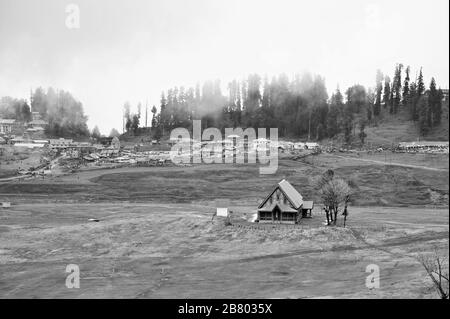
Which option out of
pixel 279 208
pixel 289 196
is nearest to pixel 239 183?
pixel 289 196

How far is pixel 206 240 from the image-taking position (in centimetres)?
5734

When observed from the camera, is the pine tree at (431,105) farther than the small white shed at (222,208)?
Yes

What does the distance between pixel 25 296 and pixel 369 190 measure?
74834 millimetres

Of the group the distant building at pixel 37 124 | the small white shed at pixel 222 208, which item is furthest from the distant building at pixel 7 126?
the small white shed at pixel 222 208

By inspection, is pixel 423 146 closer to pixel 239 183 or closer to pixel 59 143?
pixel 239 183

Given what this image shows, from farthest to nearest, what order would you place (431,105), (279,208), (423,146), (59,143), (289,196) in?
(59,143)
(431,105)
(423,146)
(289,196)
(279,208)

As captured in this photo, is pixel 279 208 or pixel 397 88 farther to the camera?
pixel 397 88

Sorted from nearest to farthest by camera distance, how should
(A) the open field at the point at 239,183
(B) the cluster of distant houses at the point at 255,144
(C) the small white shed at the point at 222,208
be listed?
(C) the small white shed at the point at 222,208, (A) the open field at the point at 239,183, (B) the cluster of distant houses at the point at 255,144

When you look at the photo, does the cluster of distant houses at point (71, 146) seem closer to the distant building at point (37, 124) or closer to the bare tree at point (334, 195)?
the distant building at point (37, 124)

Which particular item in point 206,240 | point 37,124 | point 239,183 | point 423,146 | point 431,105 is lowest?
point 206,240

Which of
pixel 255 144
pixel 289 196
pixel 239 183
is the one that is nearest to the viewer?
pixel 289 196

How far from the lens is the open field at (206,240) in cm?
3912

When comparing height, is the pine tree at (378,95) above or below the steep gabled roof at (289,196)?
above

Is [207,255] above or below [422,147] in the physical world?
below
